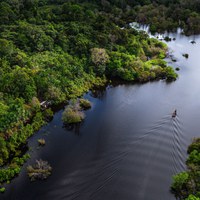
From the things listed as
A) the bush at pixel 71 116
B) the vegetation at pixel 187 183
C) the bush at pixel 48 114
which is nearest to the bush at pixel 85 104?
the bush at pixel 71 116

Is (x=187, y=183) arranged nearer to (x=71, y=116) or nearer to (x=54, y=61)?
(x=71, y=116)

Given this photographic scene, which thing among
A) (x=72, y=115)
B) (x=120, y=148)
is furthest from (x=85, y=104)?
Result: (x=120, y=148)

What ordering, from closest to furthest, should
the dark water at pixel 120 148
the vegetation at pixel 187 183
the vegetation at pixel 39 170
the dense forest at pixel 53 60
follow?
the vegetation at pixel 187 183 → the dark water at pixel 120 148 → the vegetation at pixel 39 170 → the dense forest at pixel 53 60

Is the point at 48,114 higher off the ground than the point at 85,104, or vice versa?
the point at 85,104

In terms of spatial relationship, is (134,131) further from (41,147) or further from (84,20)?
(84,20)

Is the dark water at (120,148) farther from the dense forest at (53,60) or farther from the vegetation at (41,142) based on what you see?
the dense forest at (53,60)

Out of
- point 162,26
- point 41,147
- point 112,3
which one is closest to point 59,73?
point 41,147
